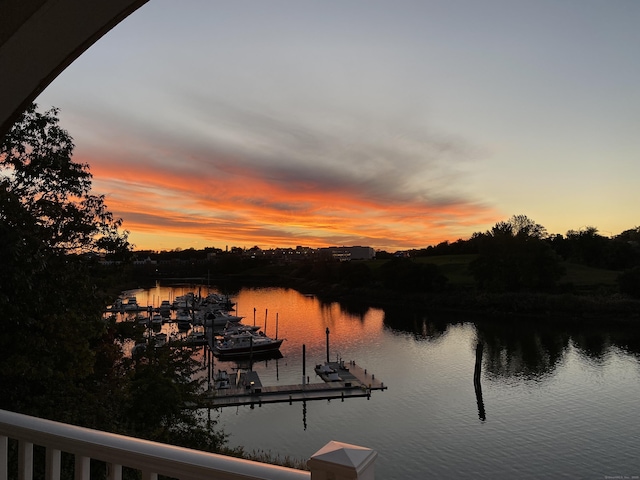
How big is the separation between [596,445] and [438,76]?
14.4 metres

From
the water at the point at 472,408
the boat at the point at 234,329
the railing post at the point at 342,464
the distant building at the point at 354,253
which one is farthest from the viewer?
the distant building at the point at 354,253

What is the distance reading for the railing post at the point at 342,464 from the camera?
0.92m

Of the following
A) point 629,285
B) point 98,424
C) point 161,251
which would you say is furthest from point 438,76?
point 161,251

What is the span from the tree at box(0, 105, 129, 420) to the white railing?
4.34m

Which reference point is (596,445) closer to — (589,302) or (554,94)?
(554,94)

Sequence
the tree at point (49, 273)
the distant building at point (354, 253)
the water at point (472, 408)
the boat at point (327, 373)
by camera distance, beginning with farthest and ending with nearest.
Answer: the distant building at point (354, 253)
the boat at point (327, 373)
the water at point (472, 408)
the tree at point (49, 273)

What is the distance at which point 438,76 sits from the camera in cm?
1794

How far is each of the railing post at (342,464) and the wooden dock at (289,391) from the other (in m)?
20.1

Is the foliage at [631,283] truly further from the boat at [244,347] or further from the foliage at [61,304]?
the foliage at [61,304]

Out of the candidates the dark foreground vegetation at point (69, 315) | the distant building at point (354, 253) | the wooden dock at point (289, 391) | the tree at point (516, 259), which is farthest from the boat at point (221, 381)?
the distant building at point (354, 253)

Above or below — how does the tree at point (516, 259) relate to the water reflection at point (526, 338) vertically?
above

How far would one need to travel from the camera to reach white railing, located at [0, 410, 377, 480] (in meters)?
0.94

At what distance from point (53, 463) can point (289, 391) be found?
21.4 meters

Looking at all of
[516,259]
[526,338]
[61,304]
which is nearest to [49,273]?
[61,304]
